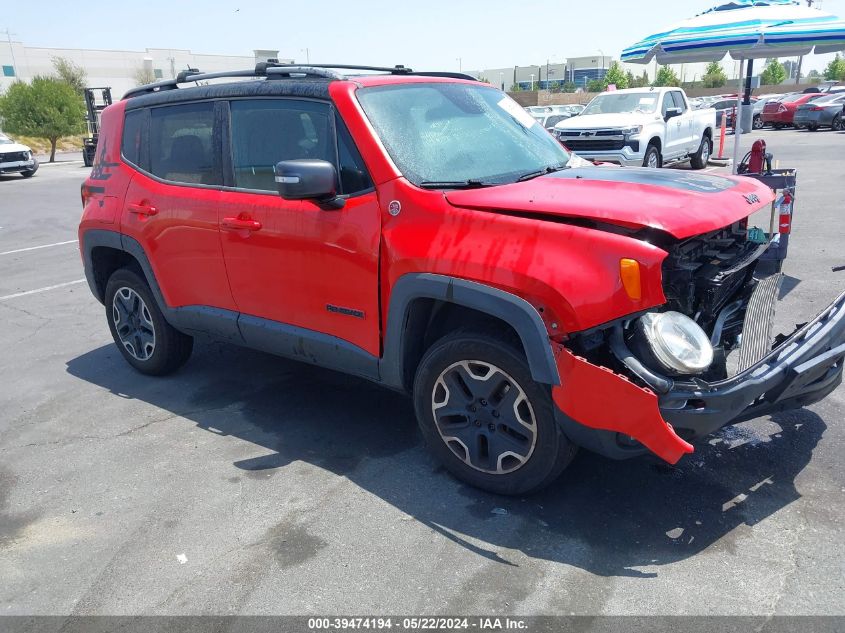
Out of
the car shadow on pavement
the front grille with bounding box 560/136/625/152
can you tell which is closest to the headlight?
the car shadow on pavement

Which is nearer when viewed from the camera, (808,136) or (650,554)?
(650,554)

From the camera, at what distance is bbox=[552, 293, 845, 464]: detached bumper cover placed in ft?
9.17

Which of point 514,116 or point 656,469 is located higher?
point 514,116

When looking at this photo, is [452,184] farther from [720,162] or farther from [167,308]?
[720,162]

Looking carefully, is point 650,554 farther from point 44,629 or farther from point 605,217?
point 44,629

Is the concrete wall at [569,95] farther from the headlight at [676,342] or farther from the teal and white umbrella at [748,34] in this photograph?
the headlight at [676,342]

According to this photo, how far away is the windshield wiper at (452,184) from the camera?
11.4ft

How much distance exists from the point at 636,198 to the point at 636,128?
11780mm

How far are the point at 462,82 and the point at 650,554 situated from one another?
2924 mm

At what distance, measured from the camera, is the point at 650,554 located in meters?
3.01

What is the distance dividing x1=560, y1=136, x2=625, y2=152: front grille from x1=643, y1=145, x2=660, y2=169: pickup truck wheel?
2.20 feet

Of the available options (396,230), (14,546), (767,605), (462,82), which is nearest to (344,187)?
(396,230)

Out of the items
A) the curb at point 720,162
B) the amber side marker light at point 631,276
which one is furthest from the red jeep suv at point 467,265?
the curb at point 720,162

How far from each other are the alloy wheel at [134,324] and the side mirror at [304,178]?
2.17m
